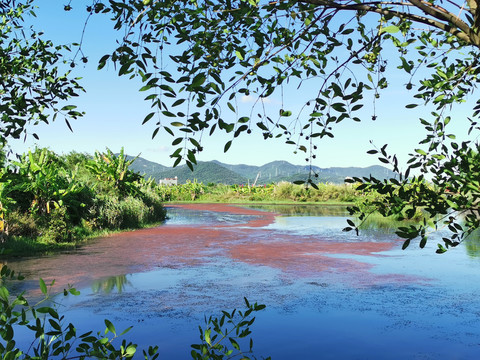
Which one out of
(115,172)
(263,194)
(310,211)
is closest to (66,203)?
(115,172)

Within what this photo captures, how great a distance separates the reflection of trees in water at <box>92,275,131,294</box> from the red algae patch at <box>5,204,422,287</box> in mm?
264

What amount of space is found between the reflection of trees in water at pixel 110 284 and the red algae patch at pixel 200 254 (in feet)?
0.87

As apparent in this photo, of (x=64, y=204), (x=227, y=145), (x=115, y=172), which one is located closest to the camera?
(x=227, y=145)

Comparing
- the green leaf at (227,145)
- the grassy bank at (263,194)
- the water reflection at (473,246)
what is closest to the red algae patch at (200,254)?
the water reflection at (473,246)

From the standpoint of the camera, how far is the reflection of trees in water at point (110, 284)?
747 cm

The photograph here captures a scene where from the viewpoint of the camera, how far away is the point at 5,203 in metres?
11.4

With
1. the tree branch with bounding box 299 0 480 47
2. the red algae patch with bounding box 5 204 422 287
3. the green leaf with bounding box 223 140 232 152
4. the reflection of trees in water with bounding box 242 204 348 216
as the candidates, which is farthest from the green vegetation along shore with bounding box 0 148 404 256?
the reflection of trees in water with bounding box 242 204 348 216

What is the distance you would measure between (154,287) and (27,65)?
4384mm

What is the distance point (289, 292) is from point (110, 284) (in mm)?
3086

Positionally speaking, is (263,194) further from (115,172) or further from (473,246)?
(473,246)

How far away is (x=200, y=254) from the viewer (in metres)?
11.5

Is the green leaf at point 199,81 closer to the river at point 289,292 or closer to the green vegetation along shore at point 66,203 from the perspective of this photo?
the river at point 289,292

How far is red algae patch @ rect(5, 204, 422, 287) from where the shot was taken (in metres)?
9.03

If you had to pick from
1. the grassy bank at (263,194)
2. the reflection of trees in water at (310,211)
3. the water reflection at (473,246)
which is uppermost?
the grassy bank at (263,194)
